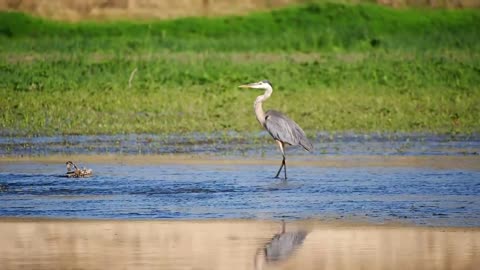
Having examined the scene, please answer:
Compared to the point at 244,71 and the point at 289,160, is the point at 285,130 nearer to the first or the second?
the point at 289,160

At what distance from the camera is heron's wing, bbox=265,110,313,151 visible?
13727 mm

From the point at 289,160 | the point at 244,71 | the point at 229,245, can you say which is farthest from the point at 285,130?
the point at 244,71

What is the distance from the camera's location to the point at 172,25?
1353 inches

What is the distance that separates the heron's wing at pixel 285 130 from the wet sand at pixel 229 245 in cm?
388

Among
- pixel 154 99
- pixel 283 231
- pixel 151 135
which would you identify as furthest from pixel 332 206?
pixel 154 99

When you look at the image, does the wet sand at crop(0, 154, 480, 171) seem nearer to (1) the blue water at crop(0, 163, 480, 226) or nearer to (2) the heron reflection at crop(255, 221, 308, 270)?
(1) the blue water at crop(0, 163, 480, 226)

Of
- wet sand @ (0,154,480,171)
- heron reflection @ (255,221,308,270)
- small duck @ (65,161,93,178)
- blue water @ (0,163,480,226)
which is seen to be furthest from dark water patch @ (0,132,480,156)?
heron reflection @ (255,221,308,270)

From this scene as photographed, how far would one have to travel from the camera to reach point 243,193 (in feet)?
38.2

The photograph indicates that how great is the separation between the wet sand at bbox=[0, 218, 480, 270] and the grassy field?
7207 mm

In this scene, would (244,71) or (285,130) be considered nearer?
(285,130)

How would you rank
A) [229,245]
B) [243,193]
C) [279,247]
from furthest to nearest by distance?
[243,193]
[229,245]
[279,247]

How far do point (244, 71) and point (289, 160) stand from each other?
965cm

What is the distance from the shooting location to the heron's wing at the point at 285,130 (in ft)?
45.0

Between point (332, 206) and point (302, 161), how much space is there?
12.3ft
